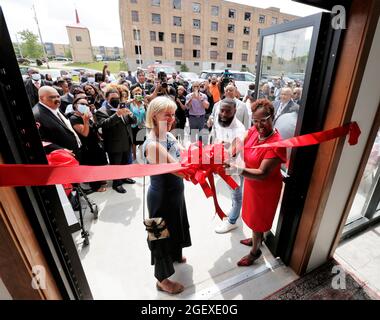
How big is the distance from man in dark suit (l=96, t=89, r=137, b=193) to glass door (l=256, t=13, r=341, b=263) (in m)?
2.25

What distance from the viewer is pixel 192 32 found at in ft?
103

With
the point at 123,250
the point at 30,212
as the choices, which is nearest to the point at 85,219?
the point at 123,250

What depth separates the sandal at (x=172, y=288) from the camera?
2034 millimetres

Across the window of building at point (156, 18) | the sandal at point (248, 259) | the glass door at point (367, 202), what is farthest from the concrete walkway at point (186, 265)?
the window of building at point (156, 18)

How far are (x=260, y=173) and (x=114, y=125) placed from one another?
8.51 feet

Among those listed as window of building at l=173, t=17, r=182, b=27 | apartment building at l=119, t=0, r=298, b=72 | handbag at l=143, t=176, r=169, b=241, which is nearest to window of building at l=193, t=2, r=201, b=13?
apartment building at l=119, t=0, r=298, b=72

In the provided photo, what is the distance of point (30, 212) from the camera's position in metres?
1.16

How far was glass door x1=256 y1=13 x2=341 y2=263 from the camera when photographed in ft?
5.06

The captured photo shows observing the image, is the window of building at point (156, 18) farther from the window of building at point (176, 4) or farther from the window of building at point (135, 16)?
the window of building at point (176, 4)

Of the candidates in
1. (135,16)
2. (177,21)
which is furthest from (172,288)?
(177,21)

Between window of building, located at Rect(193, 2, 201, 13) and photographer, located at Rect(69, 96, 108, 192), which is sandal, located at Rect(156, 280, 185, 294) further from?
window of building, located at Rect(193, 2, 201, 13)

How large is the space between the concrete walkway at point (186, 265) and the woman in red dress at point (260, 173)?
0.65 ft
